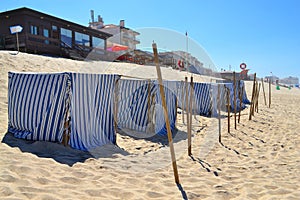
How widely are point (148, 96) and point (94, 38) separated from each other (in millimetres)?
14573

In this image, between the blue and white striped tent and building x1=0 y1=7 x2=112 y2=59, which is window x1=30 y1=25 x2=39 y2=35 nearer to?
building x1=0 y1=7 x2=112 y2=59

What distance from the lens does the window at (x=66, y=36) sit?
16281 mm

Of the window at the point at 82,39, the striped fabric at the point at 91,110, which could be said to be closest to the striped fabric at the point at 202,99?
the striped fabric at the point at 91,110

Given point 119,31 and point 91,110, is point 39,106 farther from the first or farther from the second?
point 119,31

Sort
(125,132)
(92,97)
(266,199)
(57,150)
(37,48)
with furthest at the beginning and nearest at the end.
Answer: (37,48)
(125,132)
(92,97)
(57,150)
(266,199)

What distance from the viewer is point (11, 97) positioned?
462 cm

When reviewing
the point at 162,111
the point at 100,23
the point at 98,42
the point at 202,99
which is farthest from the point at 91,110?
the point at 100,23

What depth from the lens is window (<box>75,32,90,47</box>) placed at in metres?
17.6

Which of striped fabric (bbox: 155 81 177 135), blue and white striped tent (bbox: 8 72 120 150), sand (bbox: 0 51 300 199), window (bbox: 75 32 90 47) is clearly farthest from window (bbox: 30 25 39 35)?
blue and white striped tent (bbox: 8 72 120 150)

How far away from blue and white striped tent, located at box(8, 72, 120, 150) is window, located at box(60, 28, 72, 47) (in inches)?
498

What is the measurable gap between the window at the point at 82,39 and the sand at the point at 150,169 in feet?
41.7

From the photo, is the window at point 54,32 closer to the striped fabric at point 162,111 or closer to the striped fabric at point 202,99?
the striped fabric at point 202,99

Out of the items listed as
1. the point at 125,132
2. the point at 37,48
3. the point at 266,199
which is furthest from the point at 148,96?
the point at 37,48

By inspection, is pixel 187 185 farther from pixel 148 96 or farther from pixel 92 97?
pixel 148 96
